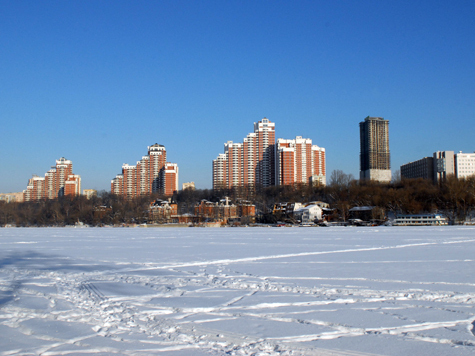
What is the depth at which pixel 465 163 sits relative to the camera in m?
117

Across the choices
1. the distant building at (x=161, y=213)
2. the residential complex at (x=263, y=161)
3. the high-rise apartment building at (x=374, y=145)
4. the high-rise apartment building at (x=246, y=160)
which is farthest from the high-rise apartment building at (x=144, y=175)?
the high-rise apartment building at (x=374, y=145)

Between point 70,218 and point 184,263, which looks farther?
point 70,218

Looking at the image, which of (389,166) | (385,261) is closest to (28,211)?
(385,261)

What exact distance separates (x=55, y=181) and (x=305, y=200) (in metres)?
87.0

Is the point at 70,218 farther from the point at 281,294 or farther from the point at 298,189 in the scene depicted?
the point at 281,294

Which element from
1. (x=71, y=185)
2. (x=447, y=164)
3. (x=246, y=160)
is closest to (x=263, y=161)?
(x=246, y=160)

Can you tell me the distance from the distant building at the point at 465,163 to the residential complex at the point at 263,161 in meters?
38.8

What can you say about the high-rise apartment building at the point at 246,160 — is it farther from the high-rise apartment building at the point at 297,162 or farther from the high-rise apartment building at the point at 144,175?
the high-rise apartment building at the point at 144,175

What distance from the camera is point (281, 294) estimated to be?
6.89 metres

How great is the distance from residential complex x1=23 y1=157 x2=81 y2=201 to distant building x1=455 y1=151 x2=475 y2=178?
4355 inches

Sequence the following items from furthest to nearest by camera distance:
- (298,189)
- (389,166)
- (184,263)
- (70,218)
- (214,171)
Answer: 1. (389,166)
2. (214,171)
3. (298,189)
4. (70,218)
5. (184,263)

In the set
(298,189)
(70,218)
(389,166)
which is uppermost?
(389,166)

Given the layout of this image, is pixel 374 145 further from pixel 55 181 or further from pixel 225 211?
pixel 55 181

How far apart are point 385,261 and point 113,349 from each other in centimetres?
875
